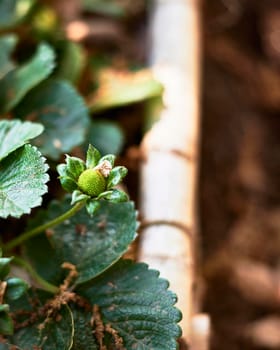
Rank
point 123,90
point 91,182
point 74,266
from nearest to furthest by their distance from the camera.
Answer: point 91,182 → point 74,266 → point 123,90

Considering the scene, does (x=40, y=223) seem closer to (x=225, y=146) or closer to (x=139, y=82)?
(x=139, y=82)

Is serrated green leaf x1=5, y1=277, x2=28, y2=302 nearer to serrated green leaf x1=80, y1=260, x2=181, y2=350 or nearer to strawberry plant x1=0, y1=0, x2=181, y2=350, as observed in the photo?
strawberry plant x1=0, y1=0, x2=181, y2=350

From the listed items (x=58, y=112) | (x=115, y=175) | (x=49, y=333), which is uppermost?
(x=58, y=112)

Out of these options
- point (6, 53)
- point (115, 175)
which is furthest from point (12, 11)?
point (115, 175)

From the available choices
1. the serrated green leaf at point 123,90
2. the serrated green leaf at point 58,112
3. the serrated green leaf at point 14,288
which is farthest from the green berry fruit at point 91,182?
the serrated green leaf at point 123,90

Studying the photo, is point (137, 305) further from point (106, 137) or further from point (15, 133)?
point (106, 137)

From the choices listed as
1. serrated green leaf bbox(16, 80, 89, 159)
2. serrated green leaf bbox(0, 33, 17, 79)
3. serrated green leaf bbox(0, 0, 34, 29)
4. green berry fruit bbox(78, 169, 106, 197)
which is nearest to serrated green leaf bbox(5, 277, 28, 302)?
green berry fruit bbox(78, 169, 106, 197)

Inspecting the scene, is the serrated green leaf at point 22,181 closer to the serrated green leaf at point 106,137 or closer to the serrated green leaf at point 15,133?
the serrated green leaf at point 15,133

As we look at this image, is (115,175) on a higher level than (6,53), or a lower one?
lower
